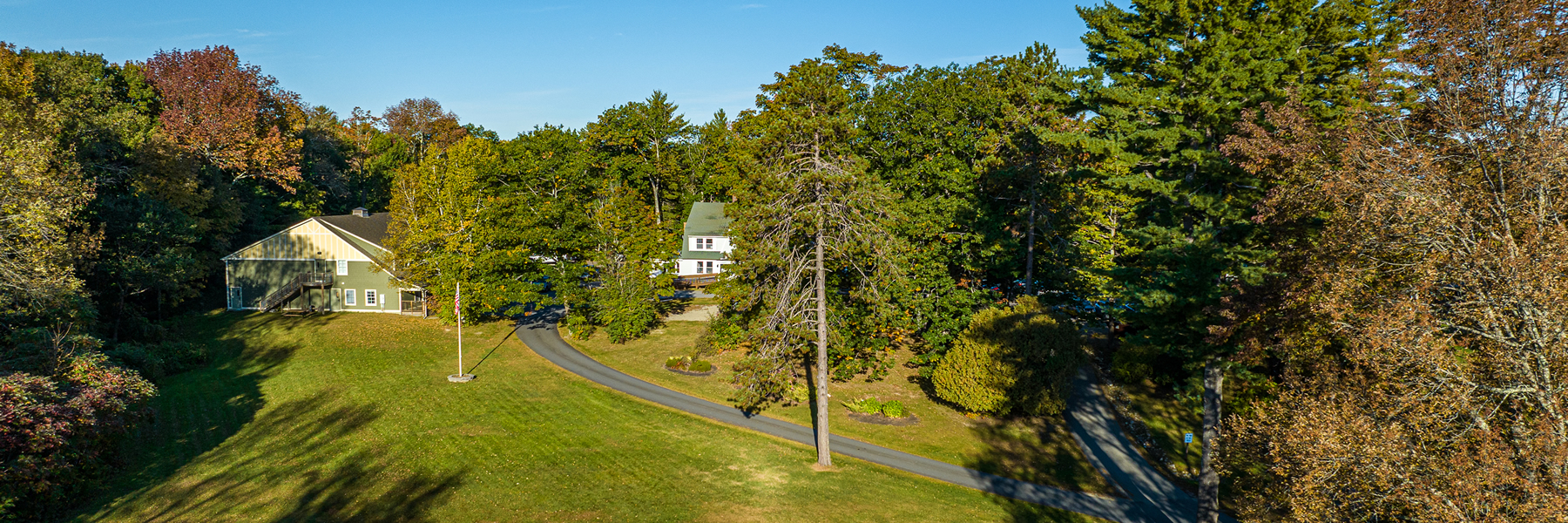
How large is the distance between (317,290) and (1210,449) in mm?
49047

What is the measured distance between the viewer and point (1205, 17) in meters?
23.5

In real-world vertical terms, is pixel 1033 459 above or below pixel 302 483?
below

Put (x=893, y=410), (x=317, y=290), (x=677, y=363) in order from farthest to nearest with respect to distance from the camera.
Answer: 1. (x=317, y=290)
2. (x=677, y=363)
3. (x=893, y=410)

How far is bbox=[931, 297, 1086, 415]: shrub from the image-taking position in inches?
1169

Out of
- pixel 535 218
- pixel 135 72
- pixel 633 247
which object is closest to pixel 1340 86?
pixel 633 247

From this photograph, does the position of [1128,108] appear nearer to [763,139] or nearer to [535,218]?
[763,139]

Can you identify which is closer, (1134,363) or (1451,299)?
(1451,299)

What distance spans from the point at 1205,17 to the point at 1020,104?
1317 cm

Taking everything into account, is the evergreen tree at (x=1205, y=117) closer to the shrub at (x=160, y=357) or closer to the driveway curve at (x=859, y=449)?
the driveway curve at (x=859, y=449)

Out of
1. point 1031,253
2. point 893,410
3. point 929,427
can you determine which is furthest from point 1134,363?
point 893,410

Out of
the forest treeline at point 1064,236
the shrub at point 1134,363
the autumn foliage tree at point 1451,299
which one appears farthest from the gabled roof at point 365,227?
the autumn foliage tree at point 1451,299

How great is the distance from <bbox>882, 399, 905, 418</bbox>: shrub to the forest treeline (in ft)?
6.99

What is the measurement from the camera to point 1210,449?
2177cm

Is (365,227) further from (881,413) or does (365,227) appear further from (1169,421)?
(1169,421)
